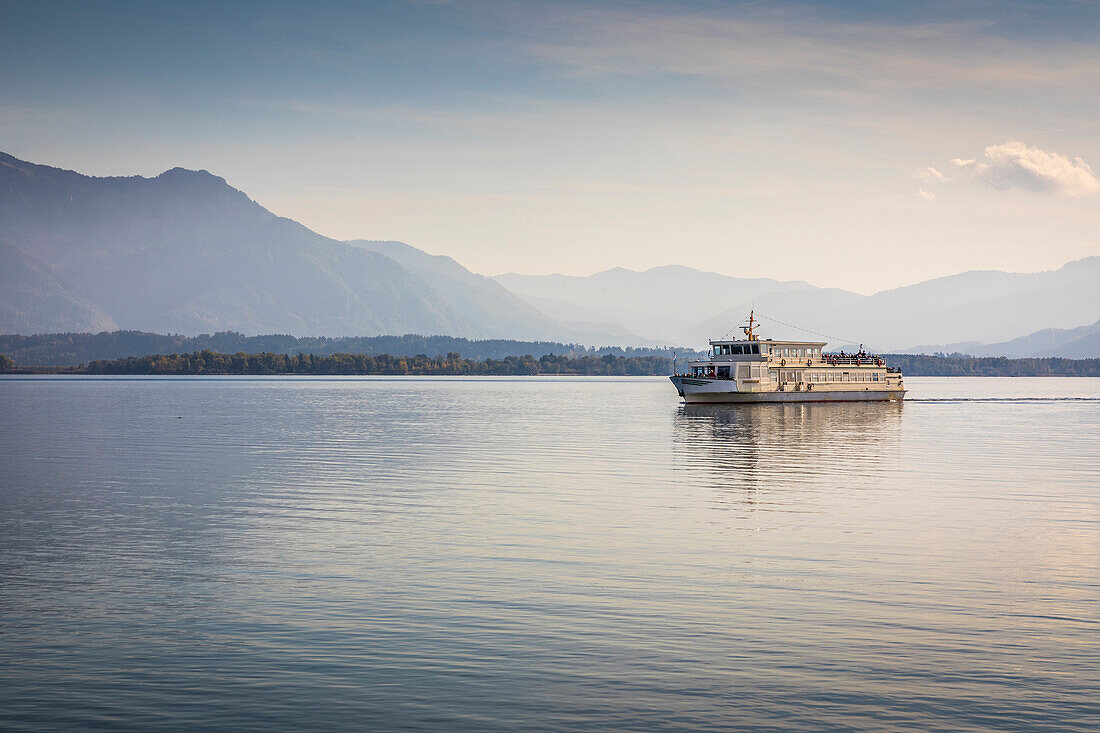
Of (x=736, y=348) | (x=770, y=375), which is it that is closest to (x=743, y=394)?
(x=770, y=375)

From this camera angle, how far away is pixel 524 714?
17844 millimetres

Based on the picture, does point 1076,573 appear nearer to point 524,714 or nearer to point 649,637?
point 649,637

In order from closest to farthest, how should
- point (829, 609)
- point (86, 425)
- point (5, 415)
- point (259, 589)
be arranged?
point (829, 609) < point (259, 589) < point (86, 425) < point (5, 415)

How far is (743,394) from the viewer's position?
160m

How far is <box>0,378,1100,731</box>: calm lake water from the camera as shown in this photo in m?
18.4

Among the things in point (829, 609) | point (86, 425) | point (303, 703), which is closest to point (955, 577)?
point (829, 609)

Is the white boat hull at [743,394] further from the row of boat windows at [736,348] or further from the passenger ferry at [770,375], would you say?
the row of boat windows at [736,348]

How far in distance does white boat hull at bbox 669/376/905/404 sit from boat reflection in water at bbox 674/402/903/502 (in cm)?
1959

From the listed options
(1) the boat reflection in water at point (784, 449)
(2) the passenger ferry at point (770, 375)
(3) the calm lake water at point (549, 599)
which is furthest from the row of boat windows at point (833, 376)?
(3) the calm lake water at point (549, 599)

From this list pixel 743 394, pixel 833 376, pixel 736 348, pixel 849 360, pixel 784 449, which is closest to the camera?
A: pixel 784 449

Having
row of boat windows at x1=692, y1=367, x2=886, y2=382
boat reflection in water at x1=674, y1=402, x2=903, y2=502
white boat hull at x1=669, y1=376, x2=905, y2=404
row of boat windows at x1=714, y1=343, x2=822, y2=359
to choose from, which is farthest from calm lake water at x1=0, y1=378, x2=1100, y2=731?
row of boat windows at x1=714, y1=343, x2=822, y2=359

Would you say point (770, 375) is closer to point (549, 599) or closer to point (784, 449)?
point (784, 449)

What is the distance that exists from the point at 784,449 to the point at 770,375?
87.0 m

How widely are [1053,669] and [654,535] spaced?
57.2 ft
